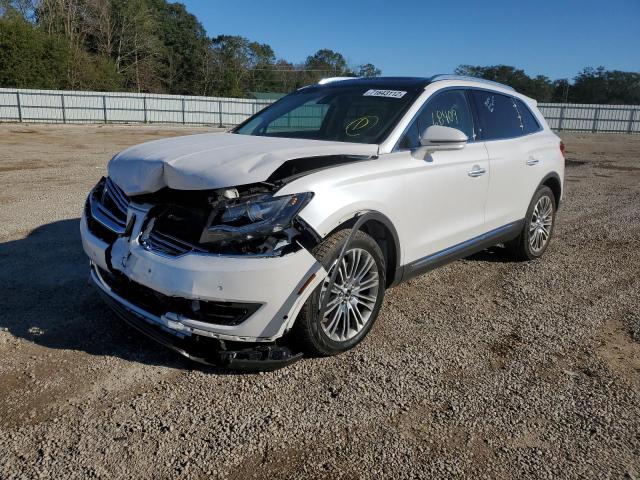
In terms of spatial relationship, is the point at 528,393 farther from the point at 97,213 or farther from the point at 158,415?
the point at 97,213

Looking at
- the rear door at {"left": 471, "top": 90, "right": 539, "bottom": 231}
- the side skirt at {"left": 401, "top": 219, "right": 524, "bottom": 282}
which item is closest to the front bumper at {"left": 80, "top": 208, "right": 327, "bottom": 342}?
the side skirt at {"left": 401, "top": 219, "right": 524, "bottom": 282}

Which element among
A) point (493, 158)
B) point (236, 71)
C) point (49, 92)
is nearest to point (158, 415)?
point (493, 158)

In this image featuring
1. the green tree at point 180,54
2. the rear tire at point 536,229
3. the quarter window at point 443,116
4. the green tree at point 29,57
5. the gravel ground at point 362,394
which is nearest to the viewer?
the gravel ground at point 362,394

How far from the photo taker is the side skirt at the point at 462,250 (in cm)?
381

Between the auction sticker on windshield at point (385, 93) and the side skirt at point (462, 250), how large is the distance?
49.6 inches

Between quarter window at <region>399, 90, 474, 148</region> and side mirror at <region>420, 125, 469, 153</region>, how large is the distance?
14cm

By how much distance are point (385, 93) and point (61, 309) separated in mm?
2968

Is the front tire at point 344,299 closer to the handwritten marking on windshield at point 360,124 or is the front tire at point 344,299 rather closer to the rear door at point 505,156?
the handwritten marking on windshield at point 360,124

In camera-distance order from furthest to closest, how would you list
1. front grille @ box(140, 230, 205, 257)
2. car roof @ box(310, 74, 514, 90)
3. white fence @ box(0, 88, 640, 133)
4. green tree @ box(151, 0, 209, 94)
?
green tree @ box(151, 0, 209, 94) → white fence @ box(0, 88, 640, 133) → car roof @ box(310, 74, 514, 90) → front grille @ box(140, 230, 205, 257)

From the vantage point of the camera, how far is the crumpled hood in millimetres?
2869

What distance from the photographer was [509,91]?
521cm

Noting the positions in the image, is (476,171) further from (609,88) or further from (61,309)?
(609,88)

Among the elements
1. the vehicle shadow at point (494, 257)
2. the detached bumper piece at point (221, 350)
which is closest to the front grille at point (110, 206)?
the detached bumper piece at point (221, 350)

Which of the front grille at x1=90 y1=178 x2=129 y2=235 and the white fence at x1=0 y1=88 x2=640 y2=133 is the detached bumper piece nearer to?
the front grille at x1=90 y1=178 x2=129 y2=235
